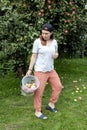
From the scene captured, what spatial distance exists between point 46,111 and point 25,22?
266cm

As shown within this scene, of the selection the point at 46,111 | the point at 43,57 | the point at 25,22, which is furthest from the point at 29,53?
the point at 43,57

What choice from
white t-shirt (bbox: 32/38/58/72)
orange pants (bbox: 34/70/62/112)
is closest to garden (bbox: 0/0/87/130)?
orange pants (bbox: 34/70/62/112)

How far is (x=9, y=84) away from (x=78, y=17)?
265 centimetres

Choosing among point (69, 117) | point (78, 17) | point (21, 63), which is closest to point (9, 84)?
point (21, 63)

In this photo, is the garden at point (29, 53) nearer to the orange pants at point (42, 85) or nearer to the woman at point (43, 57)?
the orange pants at point (42, 85)

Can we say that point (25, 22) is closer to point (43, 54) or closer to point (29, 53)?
point (29, 53)

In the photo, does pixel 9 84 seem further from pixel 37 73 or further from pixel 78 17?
pixel 37 73

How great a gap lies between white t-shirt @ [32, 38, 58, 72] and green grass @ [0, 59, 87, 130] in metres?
1.04

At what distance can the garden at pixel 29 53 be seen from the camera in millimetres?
7855

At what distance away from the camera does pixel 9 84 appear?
10781mm

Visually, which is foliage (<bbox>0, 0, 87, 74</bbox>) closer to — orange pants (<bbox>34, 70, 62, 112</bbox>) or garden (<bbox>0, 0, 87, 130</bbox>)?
garden (<bbox>0, 0, 87, 130</bbox>)

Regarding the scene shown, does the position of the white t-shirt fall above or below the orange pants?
above

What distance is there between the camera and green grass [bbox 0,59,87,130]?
736 cm

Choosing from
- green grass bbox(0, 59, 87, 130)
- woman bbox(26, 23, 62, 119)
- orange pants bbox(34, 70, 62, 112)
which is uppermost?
woman bbox(26, 23, 62, 119)
